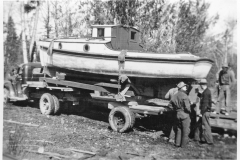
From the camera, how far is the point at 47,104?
30.9ft

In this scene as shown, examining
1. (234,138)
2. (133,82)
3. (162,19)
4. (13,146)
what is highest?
(162,19)

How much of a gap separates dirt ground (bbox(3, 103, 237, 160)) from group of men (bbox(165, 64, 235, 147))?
198 mm

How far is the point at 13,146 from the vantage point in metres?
6.91

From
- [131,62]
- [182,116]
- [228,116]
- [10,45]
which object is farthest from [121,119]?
[10,45]

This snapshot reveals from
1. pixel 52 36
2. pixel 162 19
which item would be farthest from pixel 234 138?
pixel 52 36

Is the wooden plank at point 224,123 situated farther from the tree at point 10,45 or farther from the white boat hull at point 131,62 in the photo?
the tree at point 10,45

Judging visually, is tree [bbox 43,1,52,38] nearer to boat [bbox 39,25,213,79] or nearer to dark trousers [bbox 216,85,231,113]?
boat [bbox 39,25,213,79]

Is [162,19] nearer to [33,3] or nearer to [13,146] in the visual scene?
[33,3]

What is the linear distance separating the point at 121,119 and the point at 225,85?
117 inches

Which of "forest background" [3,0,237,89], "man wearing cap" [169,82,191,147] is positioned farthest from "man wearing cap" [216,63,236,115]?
"forest background" [3,0,237,89]

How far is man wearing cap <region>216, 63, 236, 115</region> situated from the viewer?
5602 mm

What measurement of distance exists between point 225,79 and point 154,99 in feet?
8.51

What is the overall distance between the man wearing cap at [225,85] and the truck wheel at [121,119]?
2.23 metres

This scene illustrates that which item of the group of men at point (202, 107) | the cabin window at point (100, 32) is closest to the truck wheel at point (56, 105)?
the cabin window at point (100, 32)
